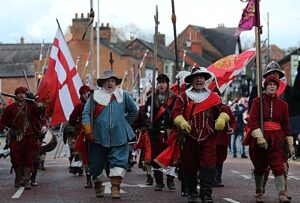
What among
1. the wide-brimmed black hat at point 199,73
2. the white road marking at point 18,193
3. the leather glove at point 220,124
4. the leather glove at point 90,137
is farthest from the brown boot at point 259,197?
the white road marking at point 18,193

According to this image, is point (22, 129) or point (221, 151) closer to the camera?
point (221, 151)

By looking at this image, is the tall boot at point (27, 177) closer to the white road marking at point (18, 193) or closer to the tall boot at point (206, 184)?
the white road marking at point (18, 193)

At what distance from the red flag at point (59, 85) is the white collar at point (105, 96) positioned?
482 cm

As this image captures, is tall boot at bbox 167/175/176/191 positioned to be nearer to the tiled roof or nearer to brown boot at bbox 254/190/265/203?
brown boot at bbox 254/190/265/203

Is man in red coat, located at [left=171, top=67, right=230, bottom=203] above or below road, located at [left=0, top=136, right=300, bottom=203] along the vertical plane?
above

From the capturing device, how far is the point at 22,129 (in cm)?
1426

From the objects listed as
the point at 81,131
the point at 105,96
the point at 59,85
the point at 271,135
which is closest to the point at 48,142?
Answer: the point at 59,85

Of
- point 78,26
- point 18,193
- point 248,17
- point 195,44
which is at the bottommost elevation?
point 18,193

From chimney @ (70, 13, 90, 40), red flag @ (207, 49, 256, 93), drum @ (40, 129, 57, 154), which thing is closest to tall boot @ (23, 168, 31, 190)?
drum @ (40, 129, 57, 154)

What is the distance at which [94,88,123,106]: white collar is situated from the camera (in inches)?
490

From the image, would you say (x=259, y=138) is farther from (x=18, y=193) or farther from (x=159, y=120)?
(x=18, y=193)

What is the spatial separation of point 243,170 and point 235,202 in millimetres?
7532

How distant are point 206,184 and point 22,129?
4606mm

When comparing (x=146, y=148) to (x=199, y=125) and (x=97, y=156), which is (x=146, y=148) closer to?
(x=97, y=156)
